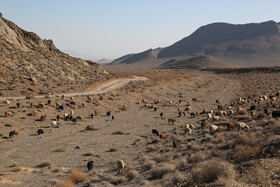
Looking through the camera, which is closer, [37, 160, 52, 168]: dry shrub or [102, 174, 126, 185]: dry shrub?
[102, 174, 126, 185]: dry shrub

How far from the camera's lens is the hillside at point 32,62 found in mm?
54156

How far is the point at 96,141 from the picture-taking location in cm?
2477

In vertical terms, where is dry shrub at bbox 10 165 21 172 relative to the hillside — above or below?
below

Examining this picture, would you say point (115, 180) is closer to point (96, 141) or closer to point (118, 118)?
point (96, 141)

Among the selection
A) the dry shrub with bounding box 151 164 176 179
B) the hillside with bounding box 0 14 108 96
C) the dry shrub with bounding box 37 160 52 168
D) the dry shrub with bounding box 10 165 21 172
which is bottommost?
the dry shrub with bounding box 37 160 52 168

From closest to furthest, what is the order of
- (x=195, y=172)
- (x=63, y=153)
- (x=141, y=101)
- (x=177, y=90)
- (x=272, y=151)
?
(x=195, y=172) < (x=272, y=151) < (x=63, y=153) < (x=141, y=101) < (x=177, y=90)

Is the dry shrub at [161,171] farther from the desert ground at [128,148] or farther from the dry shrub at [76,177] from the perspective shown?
the dry shrub at [76,177]

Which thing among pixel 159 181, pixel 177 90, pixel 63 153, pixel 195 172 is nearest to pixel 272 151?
pixel 195 172

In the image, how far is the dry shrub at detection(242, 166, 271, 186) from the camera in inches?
383

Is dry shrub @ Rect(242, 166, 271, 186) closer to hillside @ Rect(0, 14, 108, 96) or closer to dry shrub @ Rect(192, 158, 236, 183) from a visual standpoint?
dry shrub @ Rect(192, 158, 236, 183)

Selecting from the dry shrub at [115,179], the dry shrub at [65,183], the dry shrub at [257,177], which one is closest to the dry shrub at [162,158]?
the dry shrub at [115,179]

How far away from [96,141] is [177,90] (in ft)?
149

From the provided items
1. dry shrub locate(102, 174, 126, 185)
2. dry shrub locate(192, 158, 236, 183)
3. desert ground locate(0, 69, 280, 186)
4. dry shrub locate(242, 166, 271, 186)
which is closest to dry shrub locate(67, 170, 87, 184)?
desert ground locate(0, 69, 280, 186)

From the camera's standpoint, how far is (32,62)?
202 feet
